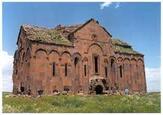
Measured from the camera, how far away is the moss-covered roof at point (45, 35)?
35.1 meters

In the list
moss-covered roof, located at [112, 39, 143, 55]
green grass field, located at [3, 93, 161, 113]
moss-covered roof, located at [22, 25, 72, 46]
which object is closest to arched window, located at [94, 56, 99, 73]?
moss-covered roof, located at [112, 39, 143, 55]

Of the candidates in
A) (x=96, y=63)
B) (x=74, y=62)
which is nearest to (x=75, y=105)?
(x=74, y=62)

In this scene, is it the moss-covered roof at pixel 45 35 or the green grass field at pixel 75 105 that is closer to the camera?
the green grass field at pixel 75 105

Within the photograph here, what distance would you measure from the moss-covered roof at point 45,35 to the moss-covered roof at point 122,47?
6.77 meters

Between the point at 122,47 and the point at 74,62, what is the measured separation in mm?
8214

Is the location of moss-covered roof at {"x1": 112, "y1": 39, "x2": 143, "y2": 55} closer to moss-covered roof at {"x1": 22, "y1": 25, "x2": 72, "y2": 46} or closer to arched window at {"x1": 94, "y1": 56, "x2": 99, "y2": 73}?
arched window at {"x1": 94, "y1": 56, "x2": 99, "y2": 73}

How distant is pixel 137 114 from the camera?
82.2 ft

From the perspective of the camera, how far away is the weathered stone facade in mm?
34469

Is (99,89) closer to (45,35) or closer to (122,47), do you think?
(122,47)

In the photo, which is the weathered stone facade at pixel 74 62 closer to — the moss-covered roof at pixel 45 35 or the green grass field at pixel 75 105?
the moss-covered roof at pixel 45 35

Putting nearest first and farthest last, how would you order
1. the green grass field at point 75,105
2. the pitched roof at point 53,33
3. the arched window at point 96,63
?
the green grass field at point 75,105, the pitched roof at point 53,33, the arched window at point 96,63

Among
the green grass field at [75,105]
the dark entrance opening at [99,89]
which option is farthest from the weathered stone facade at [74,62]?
the green grass field at [75,105]

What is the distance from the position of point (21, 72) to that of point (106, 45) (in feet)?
31.4

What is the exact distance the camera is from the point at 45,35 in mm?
36344
